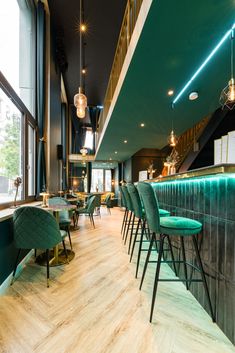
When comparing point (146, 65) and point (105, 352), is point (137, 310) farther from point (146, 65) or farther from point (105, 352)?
point (146, 65)

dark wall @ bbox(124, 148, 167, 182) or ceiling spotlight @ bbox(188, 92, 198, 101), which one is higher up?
ceiling spotlight @ bbox(188, 92, 198, 101)

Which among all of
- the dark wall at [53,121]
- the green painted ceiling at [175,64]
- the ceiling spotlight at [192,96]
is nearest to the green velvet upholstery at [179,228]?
the green painted ceiling at [175,64]

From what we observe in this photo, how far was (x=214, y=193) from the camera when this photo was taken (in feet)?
5.11

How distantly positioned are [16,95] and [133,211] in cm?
257

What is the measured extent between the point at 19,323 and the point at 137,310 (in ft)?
3.30

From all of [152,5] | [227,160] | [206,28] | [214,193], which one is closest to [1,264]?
[214,193]

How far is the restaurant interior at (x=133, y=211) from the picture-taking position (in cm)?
140

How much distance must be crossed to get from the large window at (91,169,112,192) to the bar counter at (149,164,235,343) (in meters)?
12.2

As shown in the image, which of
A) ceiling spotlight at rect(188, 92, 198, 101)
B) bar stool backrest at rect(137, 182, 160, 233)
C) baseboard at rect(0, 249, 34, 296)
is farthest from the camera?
ceiling spotlight at rect(188, 92, 198, 101)

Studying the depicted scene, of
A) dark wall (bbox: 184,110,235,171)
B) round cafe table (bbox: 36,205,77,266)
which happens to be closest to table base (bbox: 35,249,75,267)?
round cafe table (bbox: 36,205,77,266)

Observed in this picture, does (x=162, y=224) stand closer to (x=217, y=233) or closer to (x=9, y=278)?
(x=217, y=233)

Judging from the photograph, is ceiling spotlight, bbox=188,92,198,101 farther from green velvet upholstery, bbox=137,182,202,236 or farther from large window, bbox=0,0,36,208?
large window, bbox=0,0,36,208

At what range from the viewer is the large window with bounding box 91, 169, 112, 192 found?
1403cm

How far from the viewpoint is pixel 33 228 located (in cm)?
208
